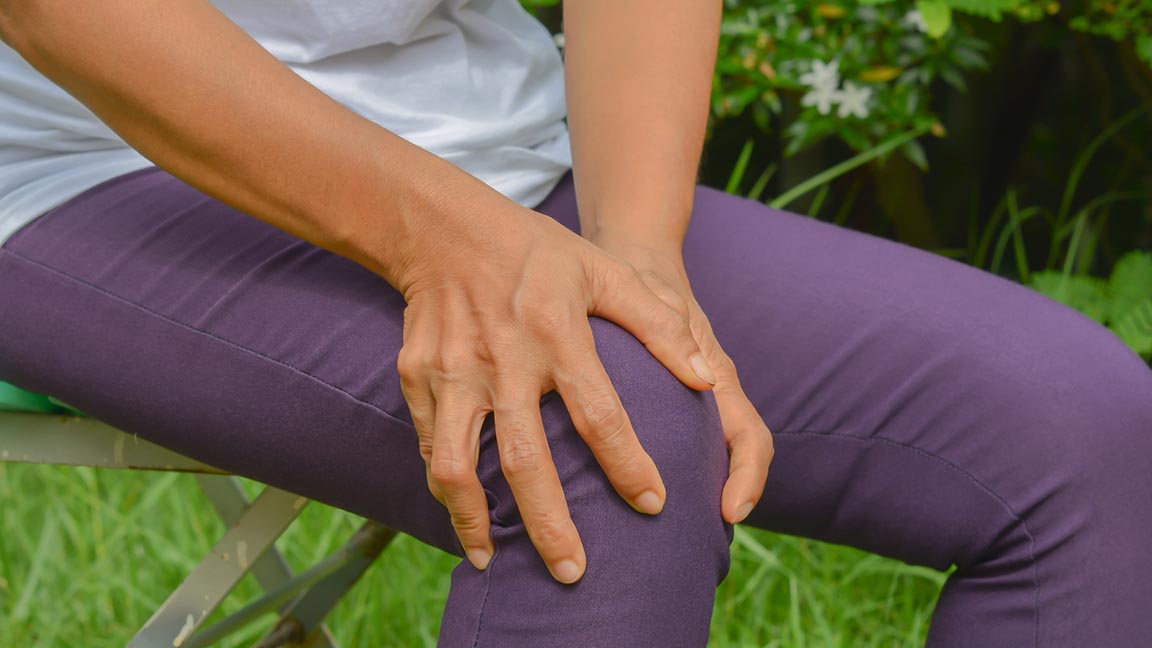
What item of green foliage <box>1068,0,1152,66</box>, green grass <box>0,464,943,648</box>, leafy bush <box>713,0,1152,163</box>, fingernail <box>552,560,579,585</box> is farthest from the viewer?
leafy bush <box>713,0,1152,163</box>

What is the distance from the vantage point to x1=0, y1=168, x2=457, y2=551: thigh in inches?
33.8

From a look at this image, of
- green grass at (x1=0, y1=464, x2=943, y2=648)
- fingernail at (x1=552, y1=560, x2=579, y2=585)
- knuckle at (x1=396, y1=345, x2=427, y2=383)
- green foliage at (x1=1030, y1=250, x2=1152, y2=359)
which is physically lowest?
green grass at (x1=0, y1=464, x2=943, y2=648)

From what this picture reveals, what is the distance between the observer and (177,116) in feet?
2.65

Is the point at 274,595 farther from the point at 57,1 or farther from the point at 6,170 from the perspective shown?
the point at 57,1

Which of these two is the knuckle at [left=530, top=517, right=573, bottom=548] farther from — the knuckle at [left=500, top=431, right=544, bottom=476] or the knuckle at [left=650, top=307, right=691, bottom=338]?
the knuckle at [left=650, top=307, right=691, bottom=338]

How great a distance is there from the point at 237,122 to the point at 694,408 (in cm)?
37

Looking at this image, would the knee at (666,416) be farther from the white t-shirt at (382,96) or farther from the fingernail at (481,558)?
the white t-shirt at (382,96)

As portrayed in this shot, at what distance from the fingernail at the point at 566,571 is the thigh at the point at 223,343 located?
0.47 feet

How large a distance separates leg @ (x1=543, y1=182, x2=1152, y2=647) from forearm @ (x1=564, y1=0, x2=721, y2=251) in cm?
9

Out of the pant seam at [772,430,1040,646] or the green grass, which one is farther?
the green grass

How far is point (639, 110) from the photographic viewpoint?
108cm

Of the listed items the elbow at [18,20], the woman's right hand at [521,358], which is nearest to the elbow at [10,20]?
the elbow at [18,20]

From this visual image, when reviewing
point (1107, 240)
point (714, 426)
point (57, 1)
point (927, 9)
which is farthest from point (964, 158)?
point (57, 1)

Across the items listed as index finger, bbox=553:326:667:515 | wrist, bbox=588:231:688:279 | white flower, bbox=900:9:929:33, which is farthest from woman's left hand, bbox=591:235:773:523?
white flower, bbox=900:9:929:33
